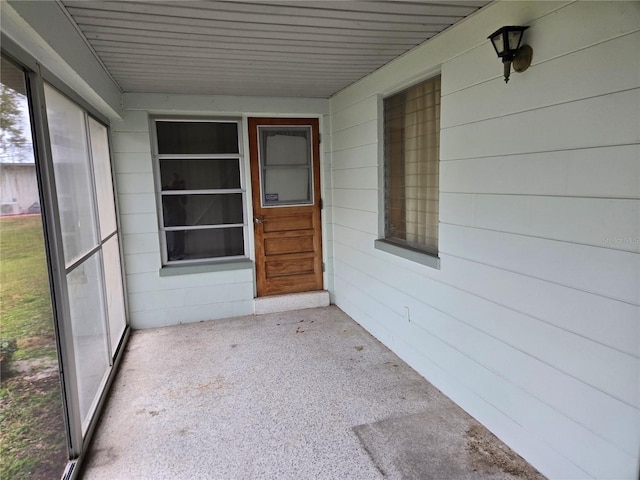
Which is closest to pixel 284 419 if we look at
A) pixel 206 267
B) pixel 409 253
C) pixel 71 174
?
pixel 409 253

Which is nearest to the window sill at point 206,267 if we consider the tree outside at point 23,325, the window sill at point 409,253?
the window sill at point 409,253

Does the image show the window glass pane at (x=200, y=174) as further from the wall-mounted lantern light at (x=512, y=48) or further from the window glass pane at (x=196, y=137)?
the wall-mounted lantern light at (x=512, y=48)

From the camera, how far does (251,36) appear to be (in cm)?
248

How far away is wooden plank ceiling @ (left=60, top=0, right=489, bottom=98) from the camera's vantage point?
2.10 metres

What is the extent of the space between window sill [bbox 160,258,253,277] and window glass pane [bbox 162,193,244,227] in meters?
0.44

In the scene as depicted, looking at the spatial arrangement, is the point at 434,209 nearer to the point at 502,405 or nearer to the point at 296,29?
the point at 502,405

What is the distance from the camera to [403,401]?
8.79ft

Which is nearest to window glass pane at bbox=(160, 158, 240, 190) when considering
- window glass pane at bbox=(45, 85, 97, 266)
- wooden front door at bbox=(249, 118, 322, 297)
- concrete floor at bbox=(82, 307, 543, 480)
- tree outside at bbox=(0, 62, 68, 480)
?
wooden front door at bbox=(249, 118, 322, 297)

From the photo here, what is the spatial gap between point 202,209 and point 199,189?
217 millimetres

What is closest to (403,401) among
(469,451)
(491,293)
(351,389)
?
(351,389)

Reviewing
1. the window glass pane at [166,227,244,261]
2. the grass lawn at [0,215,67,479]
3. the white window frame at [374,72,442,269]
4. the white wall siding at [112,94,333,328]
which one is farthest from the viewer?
the window glass pane at [166,227,244,261]

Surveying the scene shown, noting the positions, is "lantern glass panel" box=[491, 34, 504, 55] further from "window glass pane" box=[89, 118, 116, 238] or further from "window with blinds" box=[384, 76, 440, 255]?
"window glass pane" box=[89, 118, 116, 238]

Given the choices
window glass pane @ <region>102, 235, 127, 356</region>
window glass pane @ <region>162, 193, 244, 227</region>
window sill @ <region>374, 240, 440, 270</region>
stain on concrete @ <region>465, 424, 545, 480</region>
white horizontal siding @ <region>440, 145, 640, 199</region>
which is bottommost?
stain on concrete @ <region>465, 424, 545, 480</region>

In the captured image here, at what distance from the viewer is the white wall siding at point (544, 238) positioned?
1564 millimetres
